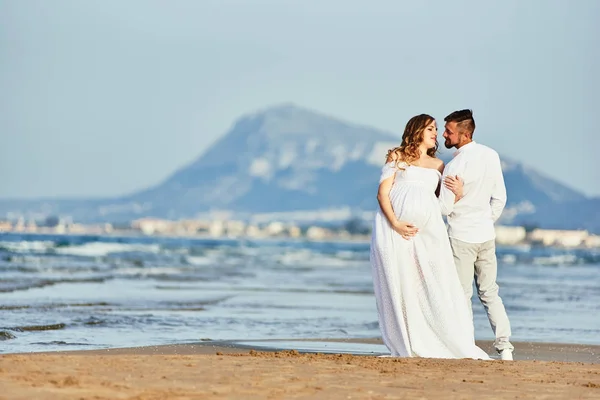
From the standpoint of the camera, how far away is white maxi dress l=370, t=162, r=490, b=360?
775 cm

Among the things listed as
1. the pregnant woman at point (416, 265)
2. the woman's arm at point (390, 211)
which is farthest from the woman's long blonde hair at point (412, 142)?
the woman's arm at point (390, 211)

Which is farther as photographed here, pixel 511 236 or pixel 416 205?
pixel 511 236

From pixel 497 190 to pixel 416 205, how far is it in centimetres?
73

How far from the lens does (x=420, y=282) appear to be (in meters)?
7.82

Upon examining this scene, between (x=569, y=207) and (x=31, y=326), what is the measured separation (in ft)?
418

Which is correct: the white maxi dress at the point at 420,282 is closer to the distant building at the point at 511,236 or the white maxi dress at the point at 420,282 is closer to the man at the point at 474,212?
the man at the point at 474,212

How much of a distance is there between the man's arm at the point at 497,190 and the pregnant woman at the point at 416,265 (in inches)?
14.9

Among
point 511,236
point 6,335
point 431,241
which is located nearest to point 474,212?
point 431,241

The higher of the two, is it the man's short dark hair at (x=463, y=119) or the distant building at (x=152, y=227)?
the distant building at (x=152, y=227)

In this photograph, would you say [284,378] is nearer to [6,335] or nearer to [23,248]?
[6,335]

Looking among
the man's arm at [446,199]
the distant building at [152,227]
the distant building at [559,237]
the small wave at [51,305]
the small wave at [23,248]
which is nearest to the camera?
the man's arm at [446,199]

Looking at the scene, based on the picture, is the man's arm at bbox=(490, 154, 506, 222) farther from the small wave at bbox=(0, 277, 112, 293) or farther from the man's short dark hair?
the small wave at bbox=(0, 277, 112, 293)

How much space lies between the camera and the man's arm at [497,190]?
8.05 meters

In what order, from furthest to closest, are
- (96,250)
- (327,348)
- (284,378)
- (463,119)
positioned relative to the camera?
(96,250), (327,348), (463,119), (284,378)
